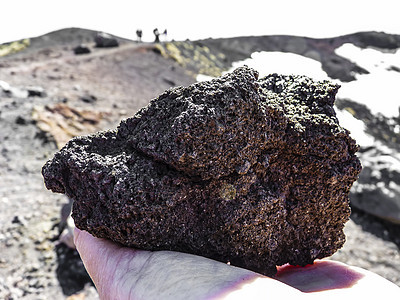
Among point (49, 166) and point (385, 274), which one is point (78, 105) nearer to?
point (49, 166)

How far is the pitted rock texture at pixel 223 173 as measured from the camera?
81.0 inches

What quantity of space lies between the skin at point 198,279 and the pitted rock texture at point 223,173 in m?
0.15

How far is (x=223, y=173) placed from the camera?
2.13 meters

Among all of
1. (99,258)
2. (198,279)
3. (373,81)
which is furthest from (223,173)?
(373,81)

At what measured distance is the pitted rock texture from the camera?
206cm

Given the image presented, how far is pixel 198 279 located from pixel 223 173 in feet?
2.16

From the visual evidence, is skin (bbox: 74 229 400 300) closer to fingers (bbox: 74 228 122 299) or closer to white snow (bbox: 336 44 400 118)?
fingers (bbox: 74 228 122 299)

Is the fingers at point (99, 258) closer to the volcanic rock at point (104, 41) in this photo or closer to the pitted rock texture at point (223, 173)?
the pitted rock texture at point (223, 173)

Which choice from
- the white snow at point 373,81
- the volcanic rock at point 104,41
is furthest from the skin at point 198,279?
the volcanic rock at point 104,41

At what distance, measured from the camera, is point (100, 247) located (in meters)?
2.32

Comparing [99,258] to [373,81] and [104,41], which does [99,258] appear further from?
[104,41]

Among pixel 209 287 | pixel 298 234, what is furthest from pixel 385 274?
pixel 209 287

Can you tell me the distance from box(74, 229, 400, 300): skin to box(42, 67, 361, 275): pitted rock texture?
151 millimetres

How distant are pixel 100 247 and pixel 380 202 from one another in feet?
18.3
